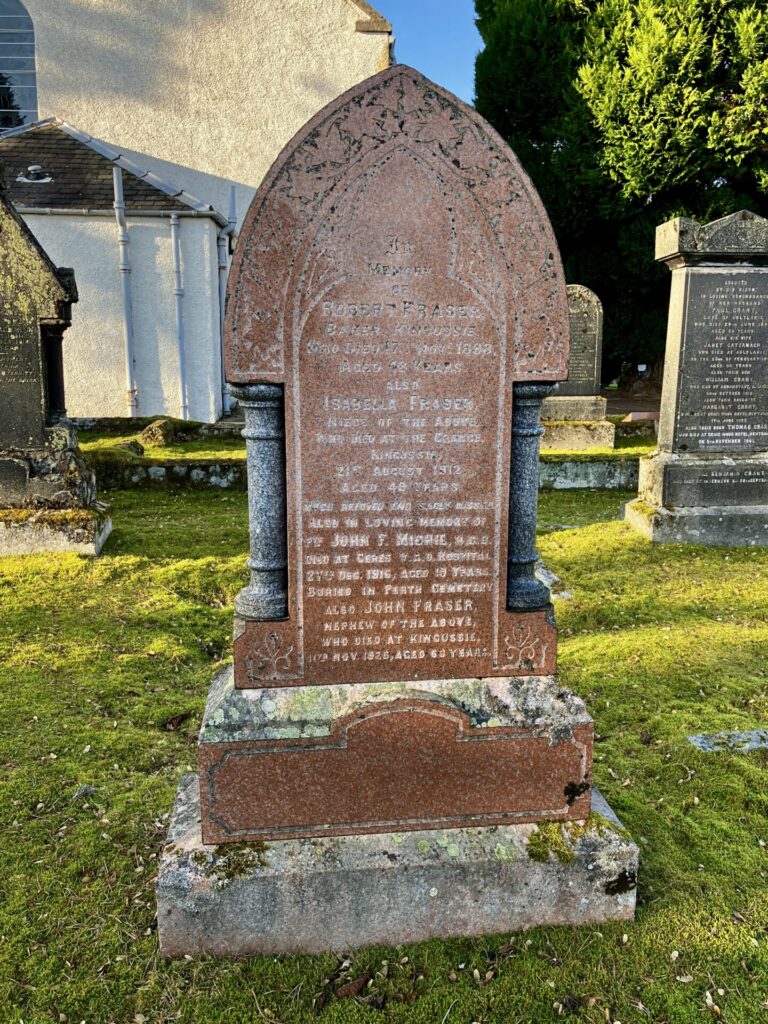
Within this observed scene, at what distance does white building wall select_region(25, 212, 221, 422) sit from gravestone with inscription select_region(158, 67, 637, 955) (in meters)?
13.7

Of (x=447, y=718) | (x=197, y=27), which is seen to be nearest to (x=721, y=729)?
(x=447, y=718)

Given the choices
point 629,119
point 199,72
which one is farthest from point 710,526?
point 199,72

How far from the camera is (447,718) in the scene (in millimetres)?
3076

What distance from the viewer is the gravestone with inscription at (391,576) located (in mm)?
2850

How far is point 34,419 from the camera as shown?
736 centimetres

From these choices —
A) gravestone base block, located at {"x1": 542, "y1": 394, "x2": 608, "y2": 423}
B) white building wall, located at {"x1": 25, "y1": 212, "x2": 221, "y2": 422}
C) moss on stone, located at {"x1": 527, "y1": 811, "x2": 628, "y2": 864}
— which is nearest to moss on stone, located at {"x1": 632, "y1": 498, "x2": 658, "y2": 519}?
gravestone base block, located at {"x1": 542, "y1": 394, "x2": 608, "y2": 423}

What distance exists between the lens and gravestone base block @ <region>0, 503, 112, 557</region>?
7309 millimetres

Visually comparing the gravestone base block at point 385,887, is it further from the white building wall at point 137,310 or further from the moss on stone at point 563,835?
the white building wall at point 137,310

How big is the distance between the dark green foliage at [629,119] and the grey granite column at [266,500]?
18737mm

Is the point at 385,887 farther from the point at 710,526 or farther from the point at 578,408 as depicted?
the point at 578,408

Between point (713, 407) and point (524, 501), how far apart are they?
238 inches

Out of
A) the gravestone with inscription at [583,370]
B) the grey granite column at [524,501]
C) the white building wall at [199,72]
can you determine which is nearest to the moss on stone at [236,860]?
the grey granite column at [524,501]

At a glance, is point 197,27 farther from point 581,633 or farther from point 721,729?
point 721,729

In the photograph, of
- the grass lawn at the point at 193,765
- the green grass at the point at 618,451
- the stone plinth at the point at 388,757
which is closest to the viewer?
the grass lawn at the point at 193,765
